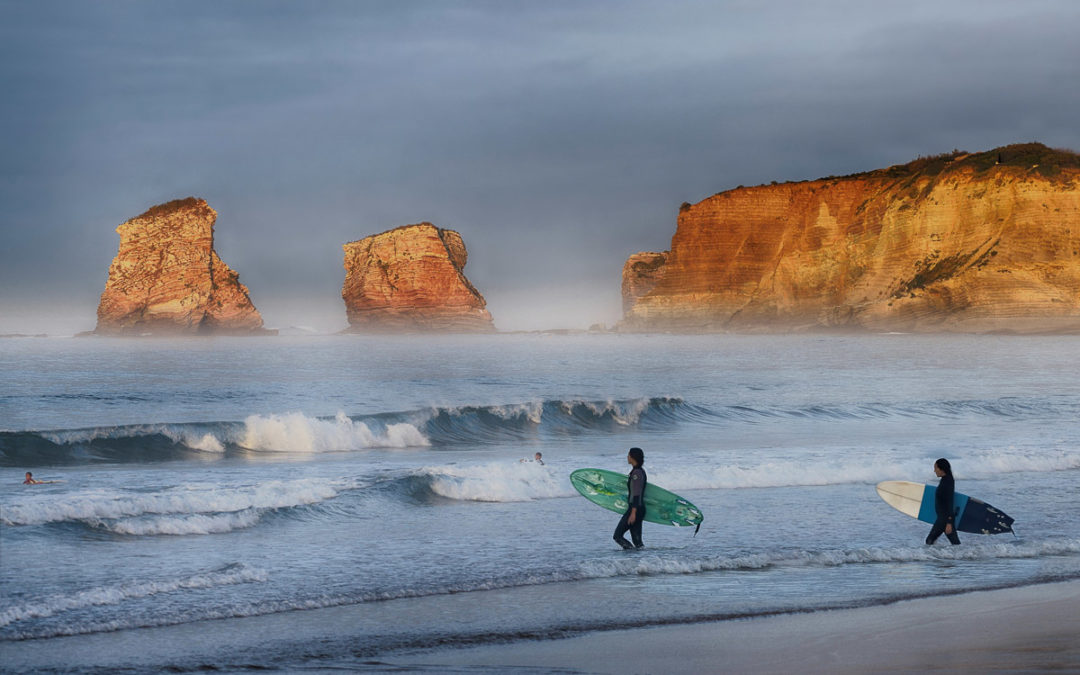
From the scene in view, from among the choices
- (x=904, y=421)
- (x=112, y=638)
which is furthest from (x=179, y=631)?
(x=904, y=421)

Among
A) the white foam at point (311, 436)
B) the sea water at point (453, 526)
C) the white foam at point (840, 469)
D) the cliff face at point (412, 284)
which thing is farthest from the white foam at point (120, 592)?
the cliff face at point (412, 284)

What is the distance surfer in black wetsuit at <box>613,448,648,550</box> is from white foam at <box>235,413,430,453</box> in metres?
11.8

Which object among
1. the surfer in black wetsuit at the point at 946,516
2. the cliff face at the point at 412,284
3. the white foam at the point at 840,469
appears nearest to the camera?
the surfer in black wetsuit at the point at 946,516

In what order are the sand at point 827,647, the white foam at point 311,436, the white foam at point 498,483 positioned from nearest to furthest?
the sand at point 827,647
the white foam at point 498,483
the white foam at point 311,436

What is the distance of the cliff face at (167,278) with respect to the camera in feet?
577

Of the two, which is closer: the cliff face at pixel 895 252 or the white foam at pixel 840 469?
the white foam at pixel 840 469

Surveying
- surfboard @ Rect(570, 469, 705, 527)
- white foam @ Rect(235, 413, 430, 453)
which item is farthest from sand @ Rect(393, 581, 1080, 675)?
white foam @ Rect(235, 413, 430, 453)

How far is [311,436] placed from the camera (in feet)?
74.2

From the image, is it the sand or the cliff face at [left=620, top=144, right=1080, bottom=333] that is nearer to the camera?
the sand

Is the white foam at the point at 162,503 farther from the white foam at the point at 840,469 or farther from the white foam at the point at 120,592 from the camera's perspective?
the white foam at the point at 840,469

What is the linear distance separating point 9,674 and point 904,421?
2649cm

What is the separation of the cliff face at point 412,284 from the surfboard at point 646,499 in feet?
600

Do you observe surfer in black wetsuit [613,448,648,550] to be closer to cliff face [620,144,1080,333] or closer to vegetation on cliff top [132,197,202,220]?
cliff face [620,144,1080,333]

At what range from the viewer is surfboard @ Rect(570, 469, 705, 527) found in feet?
40.4
